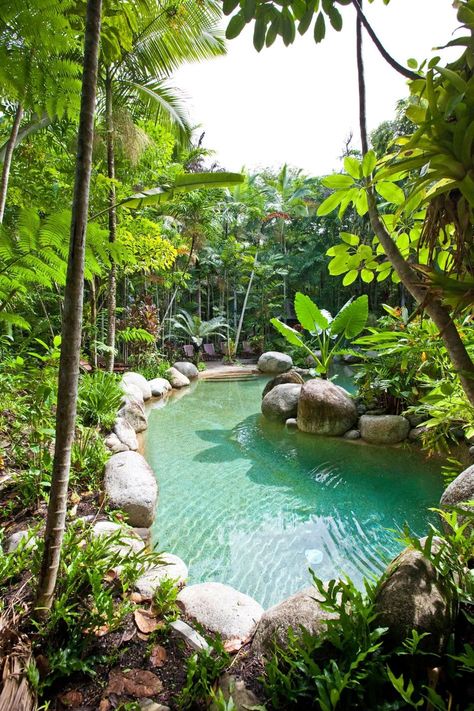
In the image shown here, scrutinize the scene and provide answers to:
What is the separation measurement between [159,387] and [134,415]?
10.0 ft

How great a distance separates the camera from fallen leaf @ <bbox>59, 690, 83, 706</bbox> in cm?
108

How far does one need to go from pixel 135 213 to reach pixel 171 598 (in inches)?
220

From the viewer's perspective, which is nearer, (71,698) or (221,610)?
(71,698)

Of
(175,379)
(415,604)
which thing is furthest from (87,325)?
(175,379)

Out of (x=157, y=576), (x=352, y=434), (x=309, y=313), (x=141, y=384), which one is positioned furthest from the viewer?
(x=141, y=384)

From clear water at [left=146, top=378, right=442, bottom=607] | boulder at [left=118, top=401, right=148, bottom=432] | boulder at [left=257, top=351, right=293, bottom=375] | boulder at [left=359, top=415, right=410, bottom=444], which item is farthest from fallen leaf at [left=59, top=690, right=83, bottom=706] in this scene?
boulder at [left=257, top=351, right=293, bottom=375]

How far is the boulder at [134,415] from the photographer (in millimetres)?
4965

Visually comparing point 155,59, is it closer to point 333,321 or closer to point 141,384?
point 333,321

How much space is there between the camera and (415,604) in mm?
1161

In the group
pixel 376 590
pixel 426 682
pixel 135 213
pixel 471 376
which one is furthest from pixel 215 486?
pixel 135 213

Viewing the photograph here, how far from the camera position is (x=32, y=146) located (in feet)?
14.9

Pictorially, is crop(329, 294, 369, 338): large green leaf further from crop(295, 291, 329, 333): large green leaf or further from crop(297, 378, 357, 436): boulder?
crop(297, 378, 357, 436): boulder

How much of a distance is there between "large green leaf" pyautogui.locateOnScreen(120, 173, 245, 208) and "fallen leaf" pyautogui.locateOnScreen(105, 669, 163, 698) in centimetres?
169

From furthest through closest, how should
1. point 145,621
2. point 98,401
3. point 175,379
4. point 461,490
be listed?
point 175,379, point 98,401, point 461,490, point 145,621
